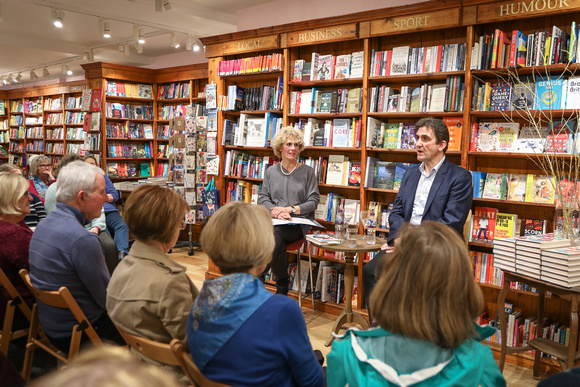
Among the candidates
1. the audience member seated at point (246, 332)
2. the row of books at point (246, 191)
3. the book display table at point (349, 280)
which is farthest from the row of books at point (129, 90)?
the audience member seated at point (246, 332)

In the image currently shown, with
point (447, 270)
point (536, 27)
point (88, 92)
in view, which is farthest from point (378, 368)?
point (88, 92)

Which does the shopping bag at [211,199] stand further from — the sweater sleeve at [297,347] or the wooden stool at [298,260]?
the sweater sleeve at [297,347]

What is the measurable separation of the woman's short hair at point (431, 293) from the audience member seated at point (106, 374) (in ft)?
2.56

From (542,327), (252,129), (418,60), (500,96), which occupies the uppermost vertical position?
(418,60)

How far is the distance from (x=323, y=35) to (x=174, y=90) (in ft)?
15.2

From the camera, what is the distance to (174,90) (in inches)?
323

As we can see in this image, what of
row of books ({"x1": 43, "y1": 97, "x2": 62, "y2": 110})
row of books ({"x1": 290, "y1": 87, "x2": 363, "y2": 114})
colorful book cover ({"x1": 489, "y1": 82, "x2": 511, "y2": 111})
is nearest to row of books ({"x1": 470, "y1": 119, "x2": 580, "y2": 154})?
colorful book cover ({"x1": 489, "y1": 82, "x2": 511, "y2": 111})

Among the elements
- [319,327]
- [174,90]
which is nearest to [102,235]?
[319,327]

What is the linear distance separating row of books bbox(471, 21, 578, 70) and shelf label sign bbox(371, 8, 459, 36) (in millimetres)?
288

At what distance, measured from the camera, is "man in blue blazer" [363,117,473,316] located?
128 inches

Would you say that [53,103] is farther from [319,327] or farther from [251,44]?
[319,327]

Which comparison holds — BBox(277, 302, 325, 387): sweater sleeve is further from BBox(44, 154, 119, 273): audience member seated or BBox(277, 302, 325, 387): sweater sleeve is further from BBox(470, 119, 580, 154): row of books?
BBox(44, 154, 119, 273): audience member seated

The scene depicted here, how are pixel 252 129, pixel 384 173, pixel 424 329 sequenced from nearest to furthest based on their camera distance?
pixel 424 329 < pixel 384 173 < pixel 252 129

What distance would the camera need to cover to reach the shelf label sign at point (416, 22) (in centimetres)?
355
